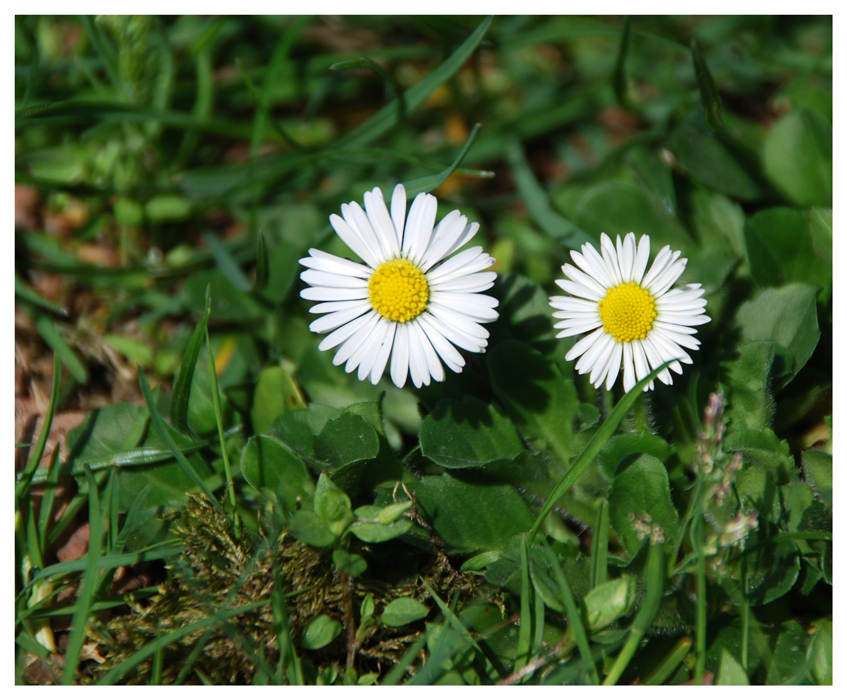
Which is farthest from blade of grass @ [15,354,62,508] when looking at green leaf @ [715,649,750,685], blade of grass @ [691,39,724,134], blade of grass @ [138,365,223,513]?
blade of grass @ [691,39,724,134]

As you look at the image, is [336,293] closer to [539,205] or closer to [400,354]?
[400,354]

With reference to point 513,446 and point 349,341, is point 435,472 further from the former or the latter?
point 349,341

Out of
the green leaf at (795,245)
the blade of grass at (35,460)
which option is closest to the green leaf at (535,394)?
the green leaf at (795,245)

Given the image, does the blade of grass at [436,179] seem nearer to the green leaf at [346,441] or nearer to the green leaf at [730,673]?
the green leaf at [346,441]

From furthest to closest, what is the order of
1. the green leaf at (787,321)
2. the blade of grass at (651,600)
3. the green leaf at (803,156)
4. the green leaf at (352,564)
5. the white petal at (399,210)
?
the green leaf at (803,156)
the green leaf at (787,321)
the white petal at (399,210)
the green leaf at (352,564)
the blade of grass at (651,600)

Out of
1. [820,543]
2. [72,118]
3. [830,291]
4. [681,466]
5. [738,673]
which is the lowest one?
[738,673]

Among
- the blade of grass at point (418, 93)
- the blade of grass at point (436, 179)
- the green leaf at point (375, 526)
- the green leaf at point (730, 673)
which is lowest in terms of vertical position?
the green leaf at point (730, 673)

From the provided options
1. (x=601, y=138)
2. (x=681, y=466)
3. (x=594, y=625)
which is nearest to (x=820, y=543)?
(x=681, y=466)
